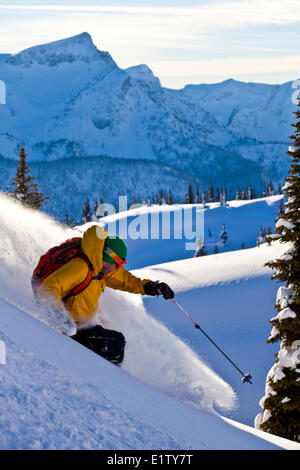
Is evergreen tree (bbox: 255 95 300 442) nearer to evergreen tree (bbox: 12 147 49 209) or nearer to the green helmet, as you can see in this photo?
the green helmet

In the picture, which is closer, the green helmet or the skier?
the skier

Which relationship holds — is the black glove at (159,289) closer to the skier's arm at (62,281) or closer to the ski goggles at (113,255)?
the ski goggles at (113,255)

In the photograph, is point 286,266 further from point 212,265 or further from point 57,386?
point 212,265

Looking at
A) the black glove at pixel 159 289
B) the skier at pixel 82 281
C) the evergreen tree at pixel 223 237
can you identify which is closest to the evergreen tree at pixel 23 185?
the black glove at pixel 159 289

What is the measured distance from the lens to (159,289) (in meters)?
7.39

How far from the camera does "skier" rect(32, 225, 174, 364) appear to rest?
5.51 metres

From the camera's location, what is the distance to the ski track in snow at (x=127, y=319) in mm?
6051

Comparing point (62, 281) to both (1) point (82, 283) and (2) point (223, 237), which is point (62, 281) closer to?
(1) point (82, 283)

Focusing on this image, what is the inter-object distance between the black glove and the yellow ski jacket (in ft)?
4.26

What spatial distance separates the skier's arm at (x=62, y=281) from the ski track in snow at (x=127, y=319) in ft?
0.59

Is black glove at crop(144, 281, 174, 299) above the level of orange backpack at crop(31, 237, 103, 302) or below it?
below

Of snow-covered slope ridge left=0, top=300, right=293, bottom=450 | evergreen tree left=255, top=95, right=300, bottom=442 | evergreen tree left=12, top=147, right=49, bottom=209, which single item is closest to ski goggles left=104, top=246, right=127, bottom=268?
snow-covered slope ridge left=0, top=300, right=293, bottom=450

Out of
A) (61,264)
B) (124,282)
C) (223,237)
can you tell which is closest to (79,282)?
(61,264)

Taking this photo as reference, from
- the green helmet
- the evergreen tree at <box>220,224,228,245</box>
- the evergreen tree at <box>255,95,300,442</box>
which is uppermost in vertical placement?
the green helmet
